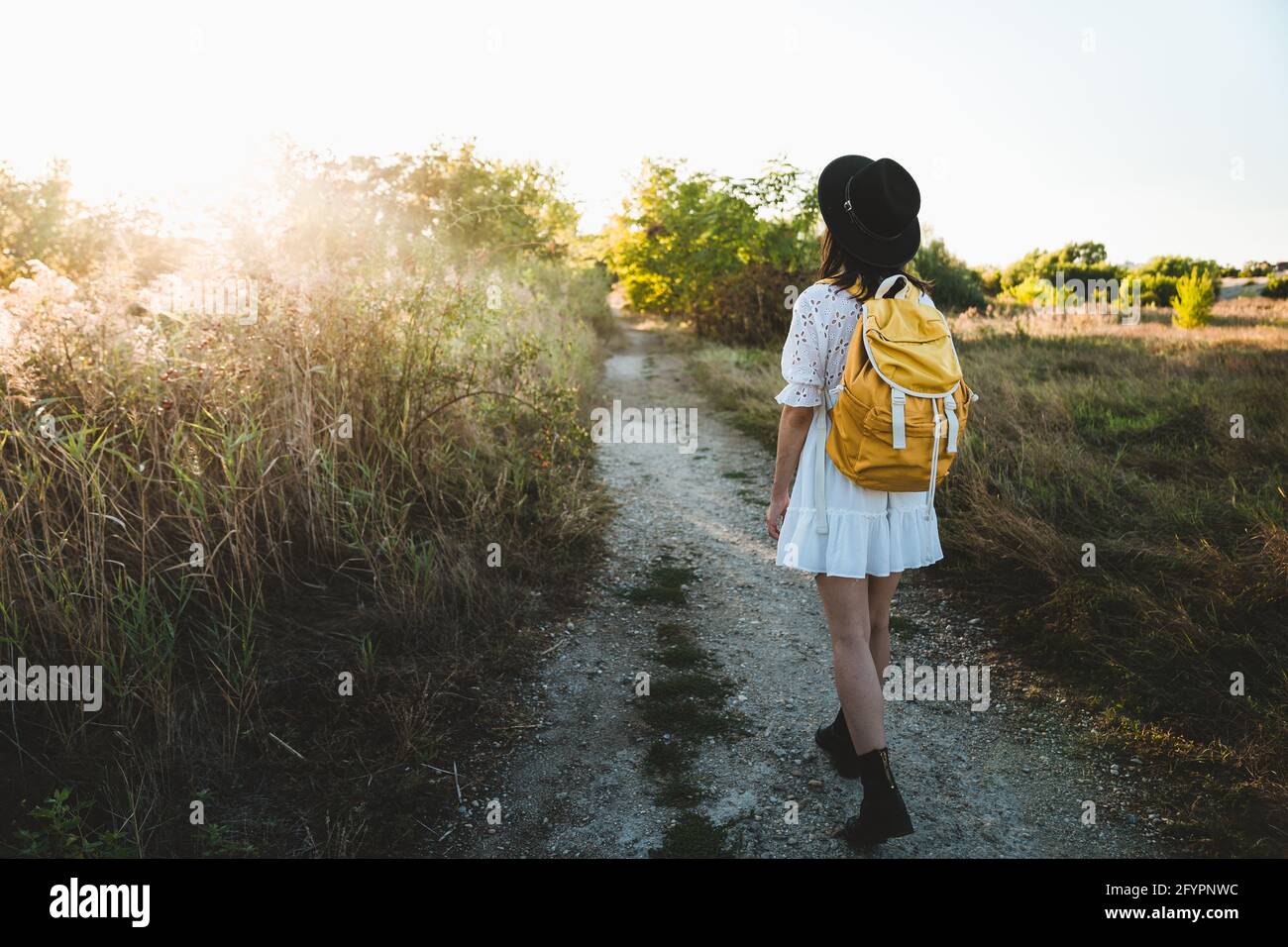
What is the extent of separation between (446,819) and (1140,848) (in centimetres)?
236

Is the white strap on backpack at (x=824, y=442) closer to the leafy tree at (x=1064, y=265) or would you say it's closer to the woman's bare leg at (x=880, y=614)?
the woman's bare leg at (x=880, y=614)

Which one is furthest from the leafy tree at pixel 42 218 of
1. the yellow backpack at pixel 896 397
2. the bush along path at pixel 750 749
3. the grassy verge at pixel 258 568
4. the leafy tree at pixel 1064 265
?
the leafy tree at pixel 1064 265

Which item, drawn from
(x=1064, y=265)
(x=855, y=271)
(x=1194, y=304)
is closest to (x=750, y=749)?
(x=855, y=271)

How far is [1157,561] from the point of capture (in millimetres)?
3688

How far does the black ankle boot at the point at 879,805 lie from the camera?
232cm

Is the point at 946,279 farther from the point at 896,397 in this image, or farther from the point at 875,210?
the point at 896,397

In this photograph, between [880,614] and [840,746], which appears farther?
[840,746]

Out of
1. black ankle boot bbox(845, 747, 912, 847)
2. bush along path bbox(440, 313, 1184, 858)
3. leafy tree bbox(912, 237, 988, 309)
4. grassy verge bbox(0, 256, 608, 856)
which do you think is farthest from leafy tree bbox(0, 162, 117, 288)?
black ankle boot bbox(845, 747, 912, 847)

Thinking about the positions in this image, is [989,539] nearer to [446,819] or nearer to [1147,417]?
[1147,417]

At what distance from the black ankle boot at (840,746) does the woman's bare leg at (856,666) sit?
0.48 metres

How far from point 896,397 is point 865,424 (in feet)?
0.38

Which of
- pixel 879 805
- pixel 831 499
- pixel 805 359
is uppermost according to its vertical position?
pixel 805 359
